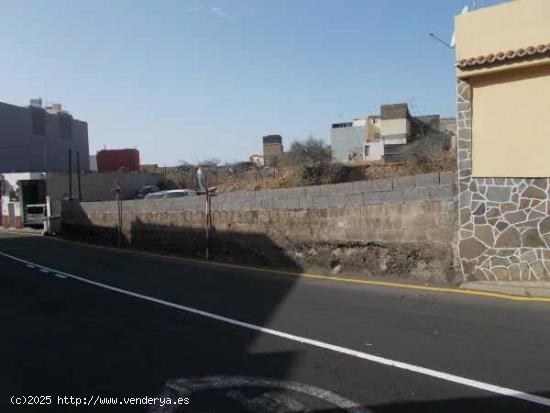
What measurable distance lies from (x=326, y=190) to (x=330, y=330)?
608 cm

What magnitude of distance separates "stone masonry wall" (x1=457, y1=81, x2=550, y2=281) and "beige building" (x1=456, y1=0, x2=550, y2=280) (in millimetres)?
15

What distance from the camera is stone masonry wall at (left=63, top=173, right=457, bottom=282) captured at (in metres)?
10.4

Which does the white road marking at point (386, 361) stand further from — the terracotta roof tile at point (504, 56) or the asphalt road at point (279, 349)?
Answer: the terracotta roof tile at point (504, 56)

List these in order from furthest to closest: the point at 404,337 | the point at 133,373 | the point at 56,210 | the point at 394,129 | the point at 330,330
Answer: the point at 394,129
the point at 56,210
the point at 330,330
the point at 404,337
the point at 133,373

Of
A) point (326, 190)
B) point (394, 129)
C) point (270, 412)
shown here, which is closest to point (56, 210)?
point (326, 190)

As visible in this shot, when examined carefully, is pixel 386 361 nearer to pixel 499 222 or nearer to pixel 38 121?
pixel 499 222

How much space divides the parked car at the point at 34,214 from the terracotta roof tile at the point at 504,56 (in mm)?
31046

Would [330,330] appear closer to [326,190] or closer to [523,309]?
[523,309]

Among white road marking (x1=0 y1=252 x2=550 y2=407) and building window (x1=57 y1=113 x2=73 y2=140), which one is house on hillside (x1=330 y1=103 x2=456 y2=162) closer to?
building window (x1=57 y1=113 x2=73 y2=140)

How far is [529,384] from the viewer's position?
4.85 meters

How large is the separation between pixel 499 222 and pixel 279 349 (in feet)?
16.4

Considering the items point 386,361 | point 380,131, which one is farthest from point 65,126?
point 386,361

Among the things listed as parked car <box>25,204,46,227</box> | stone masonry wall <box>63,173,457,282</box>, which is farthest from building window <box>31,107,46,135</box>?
stone masonry wall <box>63,173,457,282</box>

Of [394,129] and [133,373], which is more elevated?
[394,129]
